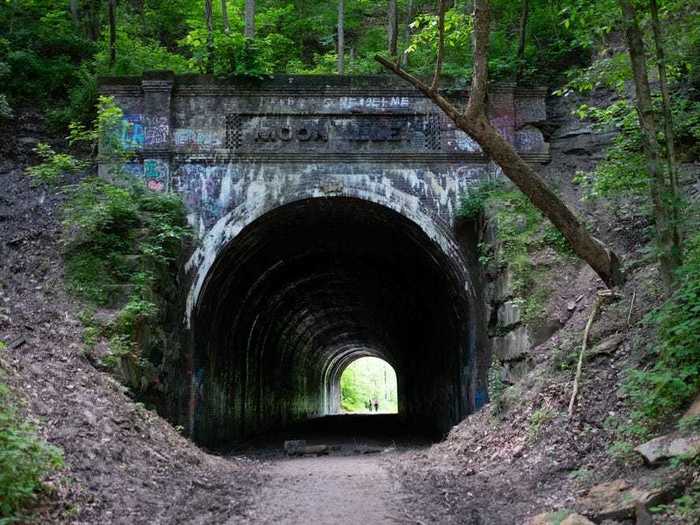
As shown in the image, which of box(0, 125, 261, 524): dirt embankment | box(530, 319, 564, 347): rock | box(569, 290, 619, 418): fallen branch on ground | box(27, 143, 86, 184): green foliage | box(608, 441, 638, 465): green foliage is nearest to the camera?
box(608, 441, 638, 465): green foliage

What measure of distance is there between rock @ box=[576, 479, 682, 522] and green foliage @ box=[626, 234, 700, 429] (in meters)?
0.78

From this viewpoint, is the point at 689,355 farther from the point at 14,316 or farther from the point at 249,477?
the point at 14,316

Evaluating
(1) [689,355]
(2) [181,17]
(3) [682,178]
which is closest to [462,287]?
(3) [682,178]

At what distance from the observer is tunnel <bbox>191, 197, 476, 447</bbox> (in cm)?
1335

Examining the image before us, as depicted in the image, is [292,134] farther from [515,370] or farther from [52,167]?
[515,370]

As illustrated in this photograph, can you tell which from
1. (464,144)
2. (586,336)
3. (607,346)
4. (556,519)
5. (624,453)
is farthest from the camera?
(464,144)

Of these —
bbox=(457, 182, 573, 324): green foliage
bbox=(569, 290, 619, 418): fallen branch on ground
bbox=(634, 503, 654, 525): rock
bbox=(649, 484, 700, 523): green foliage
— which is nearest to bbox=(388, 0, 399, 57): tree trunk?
bbox=(457, 182, 573, 324): green foliage

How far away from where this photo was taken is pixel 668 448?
16.8 feet

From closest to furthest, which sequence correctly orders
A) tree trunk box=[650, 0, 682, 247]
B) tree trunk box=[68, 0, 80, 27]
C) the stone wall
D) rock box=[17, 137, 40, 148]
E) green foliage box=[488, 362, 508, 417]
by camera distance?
tree trunk box=[650, 0, 682, 247] < green foliage box=[488, 362, 508, 417] < the stone wall < rock box=[17, 137, 40, 148] < tree trunk box=[68, 0, 80, 27]

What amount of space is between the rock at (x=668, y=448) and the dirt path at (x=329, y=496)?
2134 millimetres

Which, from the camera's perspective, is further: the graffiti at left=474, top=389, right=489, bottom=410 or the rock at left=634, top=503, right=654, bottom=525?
the graffiti at left=474, top=389, right=489, bottom=410

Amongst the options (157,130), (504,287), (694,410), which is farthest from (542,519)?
(157,130)

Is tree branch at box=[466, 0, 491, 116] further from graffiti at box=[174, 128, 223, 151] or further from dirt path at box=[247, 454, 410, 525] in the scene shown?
graffiti at box=[174, 128, 223, 151]

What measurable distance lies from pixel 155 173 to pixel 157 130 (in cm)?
86
